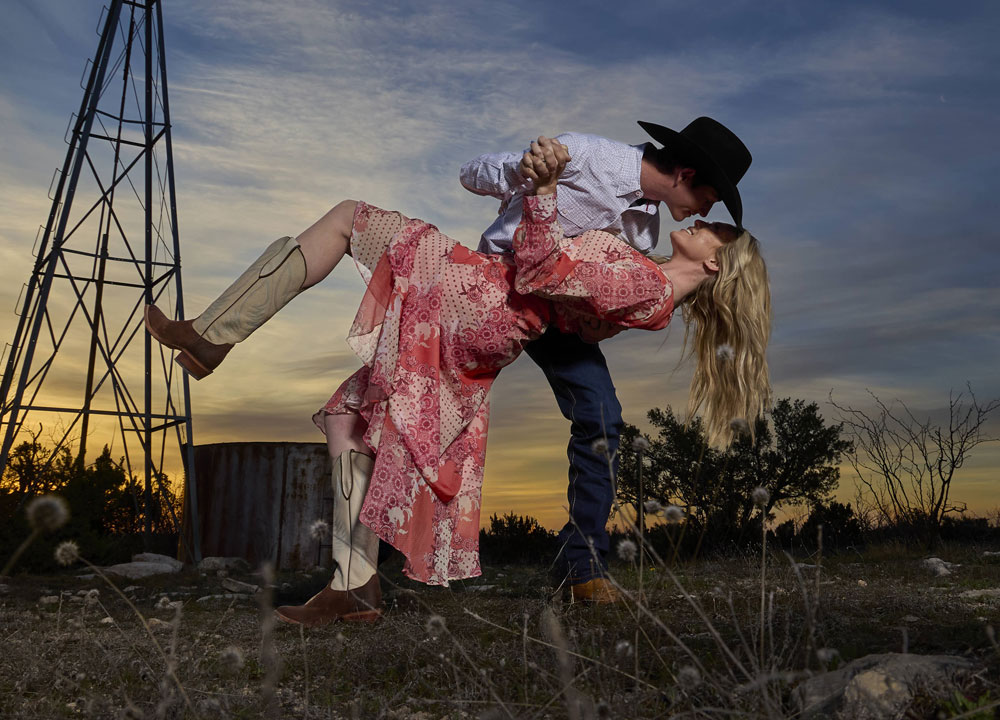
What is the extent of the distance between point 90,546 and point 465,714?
7.62 m

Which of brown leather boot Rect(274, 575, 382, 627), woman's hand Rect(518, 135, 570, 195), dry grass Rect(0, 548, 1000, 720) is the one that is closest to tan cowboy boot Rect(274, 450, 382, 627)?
brown leather boot Rect(274, 575, 382, 627)

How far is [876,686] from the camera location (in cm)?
196

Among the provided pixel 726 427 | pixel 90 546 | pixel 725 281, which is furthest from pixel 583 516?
pixel 90 546

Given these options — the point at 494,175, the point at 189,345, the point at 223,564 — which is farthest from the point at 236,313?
the point at 223,564

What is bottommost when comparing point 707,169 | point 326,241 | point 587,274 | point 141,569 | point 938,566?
point 141,569

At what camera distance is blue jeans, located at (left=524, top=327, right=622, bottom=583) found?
4.01 m

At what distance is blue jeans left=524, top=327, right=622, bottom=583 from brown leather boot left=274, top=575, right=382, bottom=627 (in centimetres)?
96

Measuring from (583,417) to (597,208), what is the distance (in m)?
1.00

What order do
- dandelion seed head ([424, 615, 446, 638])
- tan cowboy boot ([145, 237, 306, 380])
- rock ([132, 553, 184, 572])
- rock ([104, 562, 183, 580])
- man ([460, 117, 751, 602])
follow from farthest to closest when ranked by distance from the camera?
1. rock ([132, 553, 184, 572])
2. rock ([104, 562, 183, 580])
3. man ([460, 117, 751, 602])
4. tan cowboy boot ([145, 237, 306, 380])
5. dandelion seed head ([424, 615, 446, 638])

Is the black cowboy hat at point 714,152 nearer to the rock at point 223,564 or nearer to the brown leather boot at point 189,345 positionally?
the brown leather boot at point 189,345

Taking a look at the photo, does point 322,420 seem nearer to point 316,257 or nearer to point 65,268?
point 316,257

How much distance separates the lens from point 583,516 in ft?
13.2

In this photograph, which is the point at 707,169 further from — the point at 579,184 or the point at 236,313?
the point at 236,313

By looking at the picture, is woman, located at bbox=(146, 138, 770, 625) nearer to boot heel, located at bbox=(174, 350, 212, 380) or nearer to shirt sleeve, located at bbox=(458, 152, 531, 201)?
boot heel, located at bbox=(174, 350, 212, 380)
